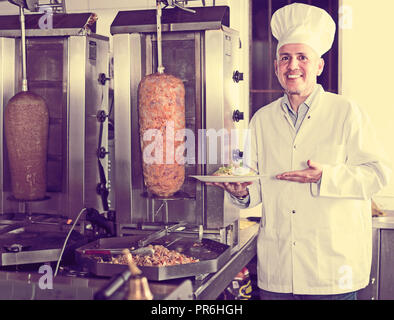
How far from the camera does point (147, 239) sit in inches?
67.8

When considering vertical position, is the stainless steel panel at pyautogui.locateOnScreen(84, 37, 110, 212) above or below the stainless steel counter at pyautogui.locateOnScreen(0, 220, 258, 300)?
above

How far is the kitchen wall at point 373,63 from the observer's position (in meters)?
3.16

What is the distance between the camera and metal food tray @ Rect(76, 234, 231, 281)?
1491 millimetres

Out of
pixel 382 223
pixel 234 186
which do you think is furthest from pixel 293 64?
pixel 382 223

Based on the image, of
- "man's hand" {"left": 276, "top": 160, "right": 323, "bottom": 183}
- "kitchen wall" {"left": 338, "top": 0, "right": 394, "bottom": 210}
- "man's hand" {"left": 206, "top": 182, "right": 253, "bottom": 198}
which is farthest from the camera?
"kitchen wall" {"left": 338, "top": 0, "right": 394, "bottom": 210}

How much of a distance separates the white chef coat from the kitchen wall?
1.49m

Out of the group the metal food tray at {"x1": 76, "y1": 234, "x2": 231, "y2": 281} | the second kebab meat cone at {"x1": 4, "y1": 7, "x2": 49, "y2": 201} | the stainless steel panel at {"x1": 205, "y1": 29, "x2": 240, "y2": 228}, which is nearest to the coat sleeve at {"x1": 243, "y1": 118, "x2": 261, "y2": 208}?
the stainless steel panel at {"x1": 205, "y1": 29, "x2": 240, "y2": 228}

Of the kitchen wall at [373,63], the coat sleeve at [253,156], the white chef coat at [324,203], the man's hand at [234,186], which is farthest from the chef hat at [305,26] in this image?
the kitchen wall at [373,63]

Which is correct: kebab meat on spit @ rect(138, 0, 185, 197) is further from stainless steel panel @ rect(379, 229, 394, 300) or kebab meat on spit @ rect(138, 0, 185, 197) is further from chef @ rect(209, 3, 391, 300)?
stainless steel panel @ rect(379, 229, 394, 300)

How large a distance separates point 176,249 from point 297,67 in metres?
0.73

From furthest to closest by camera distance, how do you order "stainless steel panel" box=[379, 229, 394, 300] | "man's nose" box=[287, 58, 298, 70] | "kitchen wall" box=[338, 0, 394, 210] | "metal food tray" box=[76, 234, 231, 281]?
"kitchen wall" box=[338, 0, 394, 210]
"stainless steel panel" box=[379, 229, 394, 300]
"man's nose" box=[287, 58, 298, 70]
"metal food tray" box=[76, 234, 231, 281]

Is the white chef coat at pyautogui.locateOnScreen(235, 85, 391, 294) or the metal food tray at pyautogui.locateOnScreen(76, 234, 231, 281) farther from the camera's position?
the white chef coat at pyautogui.locateOnScreen(235, 85, 391, 294)

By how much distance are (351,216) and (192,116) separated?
2.23ft
